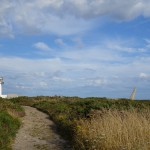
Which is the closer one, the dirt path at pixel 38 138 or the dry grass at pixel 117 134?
the dry grass at pixel 117 134

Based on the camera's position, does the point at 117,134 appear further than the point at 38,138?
No

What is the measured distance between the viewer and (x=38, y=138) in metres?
16.2

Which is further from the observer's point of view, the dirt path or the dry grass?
the dirt path

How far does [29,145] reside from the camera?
14.5 m

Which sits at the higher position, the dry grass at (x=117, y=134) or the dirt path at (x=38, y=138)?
the dry grass at (x=117, y=134)

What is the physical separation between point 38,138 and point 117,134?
564 centimetres

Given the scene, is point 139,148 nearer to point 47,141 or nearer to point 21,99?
point 47,141

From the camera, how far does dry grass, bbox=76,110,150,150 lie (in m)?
10.6

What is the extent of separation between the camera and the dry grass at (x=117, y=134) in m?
10.6

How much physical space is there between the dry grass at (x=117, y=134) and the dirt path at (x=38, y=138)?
4.82 ft

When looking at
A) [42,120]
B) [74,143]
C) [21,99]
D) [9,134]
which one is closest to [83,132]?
[74,143]

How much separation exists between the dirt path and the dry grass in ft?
4.82

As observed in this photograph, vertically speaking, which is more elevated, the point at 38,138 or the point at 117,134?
the point at 117,134

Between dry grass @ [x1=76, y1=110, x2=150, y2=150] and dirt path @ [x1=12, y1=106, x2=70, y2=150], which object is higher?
dry grass @ [x1=76, y1=110, x2=150, y2=150]
